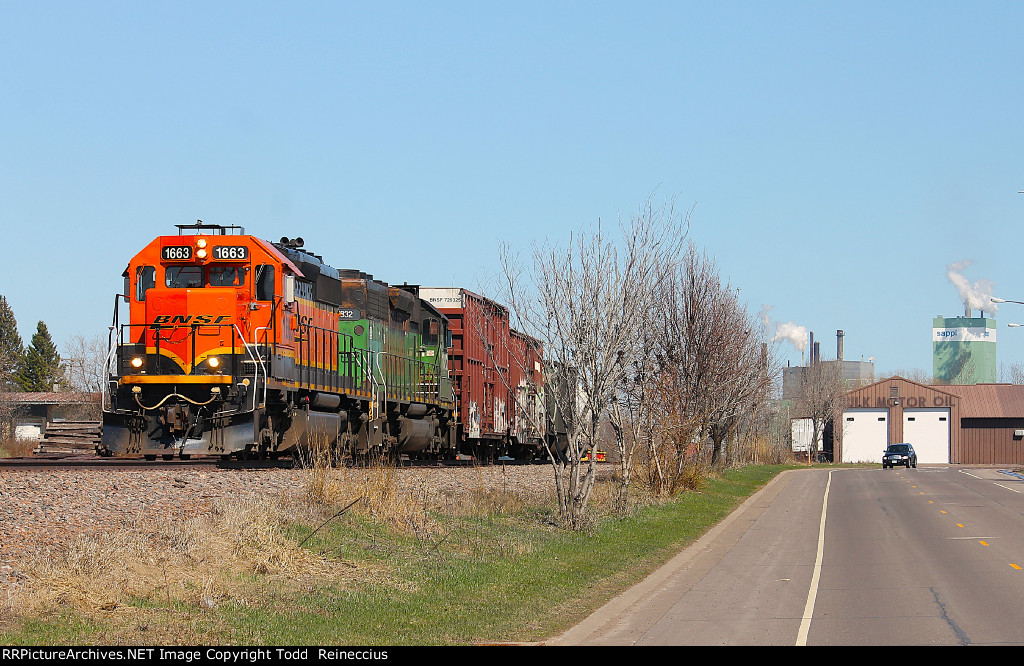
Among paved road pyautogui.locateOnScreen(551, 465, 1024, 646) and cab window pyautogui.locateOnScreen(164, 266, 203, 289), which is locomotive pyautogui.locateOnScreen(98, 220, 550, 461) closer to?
cab window pyautogui.locateOnScreen(164, 266, 203, 289)

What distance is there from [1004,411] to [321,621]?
101094mm

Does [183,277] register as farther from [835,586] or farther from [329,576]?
[835,586]

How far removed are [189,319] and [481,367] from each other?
13.4m

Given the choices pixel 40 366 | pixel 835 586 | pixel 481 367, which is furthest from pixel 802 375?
pixel 835 586

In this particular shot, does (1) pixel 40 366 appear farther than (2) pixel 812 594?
Yes

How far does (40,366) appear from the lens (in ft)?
327

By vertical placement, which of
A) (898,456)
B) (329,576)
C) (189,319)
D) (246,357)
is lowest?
(898,456)

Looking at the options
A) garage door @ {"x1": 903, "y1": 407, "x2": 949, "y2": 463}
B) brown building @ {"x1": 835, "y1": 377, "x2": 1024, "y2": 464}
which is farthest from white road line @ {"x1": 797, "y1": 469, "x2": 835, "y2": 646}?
garage door @ {"x1": 903, "y1": 407, "x2": 949, "y2": 463}

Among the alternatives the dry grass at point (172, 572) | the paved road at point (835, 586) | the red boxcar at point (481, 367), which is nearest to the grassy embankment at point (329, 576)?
the dry grass at point (172, 572)

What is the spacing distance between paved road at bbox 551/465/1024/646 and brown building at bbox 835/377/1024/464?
76.4 m

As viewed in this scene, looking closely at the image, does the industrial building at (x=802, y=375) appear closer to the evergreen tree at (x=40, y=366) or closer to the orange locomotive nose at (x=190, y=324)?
the evergreen tree at (x=40, y=366)

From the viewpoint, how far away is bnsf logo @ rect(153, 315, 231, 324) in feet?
71.3

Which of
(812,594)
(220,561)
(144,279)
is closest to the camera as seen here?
(220,561)

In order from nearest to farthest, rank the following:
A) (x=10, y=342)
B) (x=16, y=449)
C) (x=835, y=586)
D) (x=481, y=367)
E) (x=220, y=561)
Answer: (x=220, y=561) → (x=835, y=586) → (x=481, y=367) → (x=16, y=449) → (x=10, y=342)
